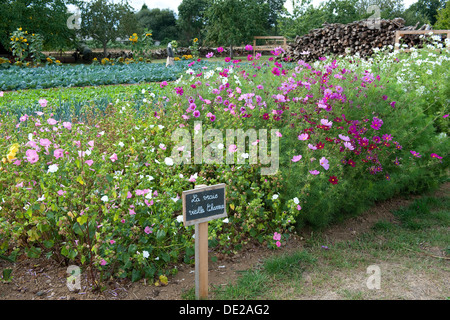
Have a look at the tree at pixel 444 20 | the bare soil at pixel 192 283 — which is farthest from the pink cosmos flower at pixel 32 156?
the tree at pixel 444 20

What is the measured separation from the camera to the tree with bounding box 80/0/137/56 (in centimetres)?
2272

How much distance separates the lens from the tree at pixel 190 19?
106ft

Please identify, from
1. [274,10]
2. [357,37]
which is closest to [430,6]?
[274,10]

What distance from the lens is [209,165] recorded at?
10.7ft

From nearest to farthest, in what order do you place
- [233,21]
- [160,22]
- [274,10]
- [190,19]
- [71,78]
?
[71,78] → [233,21] → [190,19] → [274,10] → [160,22]

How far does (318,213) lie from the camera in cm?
325

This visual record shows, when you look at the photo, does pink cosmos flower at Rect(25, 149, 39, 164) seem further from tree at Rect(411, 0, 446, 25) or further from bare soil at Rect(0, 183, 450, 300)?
tree at Rect(411, 0, 446, 25)

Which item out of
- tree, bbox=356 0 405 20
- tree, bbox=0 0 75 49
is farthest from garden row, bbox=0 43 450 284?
tree, bbox=356 0 405 20

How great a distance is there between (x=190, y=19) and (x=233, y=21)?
10.3 metres

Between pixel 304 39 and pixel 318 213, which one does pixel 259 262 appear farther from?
pixel 304 39

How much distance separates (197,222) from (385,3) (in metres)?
38.3

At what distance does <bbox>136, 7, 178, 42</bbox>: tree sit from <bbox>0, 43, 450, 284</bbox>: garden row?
30.5 m

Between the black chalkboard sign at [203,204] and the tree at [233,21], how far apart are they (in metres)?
22.1

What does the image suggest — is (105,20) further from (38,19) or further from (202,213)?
(202,213)
